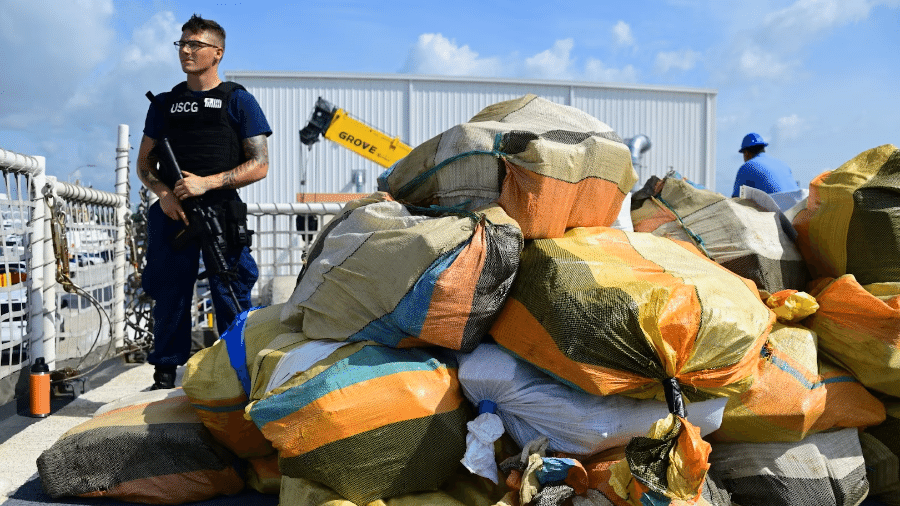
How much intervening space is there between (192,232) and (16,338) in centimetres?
104

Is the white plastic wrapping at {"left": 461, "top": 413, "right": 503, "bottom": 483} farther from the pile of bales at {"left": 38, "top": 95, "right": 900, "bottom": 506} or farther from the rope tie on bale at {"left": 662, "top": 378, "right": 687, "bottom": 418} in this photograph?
the rope tie on bale at {"left": 662, "top": 378, "right": 687, "bottom": 418}

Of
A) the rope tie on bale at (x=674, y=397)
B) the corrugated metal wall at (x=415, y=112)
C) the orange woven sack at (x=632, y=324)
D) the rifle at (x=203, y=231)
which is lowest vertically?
the rope tie on bale at (x=674, y=397)

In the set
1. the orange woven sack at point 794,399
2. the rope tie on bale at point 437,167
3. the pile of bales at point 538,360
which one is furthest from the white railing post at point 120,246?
the orange woven sack at point 794,399

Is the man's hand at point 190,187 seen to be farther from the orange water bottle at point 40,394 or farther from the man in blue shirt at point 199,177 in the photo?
the orange water bottle at point 40,394

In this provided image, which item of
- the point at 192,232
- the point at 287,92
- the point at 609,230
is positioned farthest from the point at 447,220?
the point at 287,92

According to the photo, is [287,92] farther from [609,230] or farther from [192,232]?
[609,230]

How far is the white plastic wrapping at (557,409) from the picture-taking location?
5.88 ft

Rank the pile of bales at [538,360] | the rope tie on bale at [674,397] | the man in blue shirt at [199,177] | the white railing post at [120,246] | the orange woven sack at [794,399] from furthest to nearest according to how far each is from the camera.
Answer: the white railing post at [120,246]
the man in blue shirt at [199,177]
the orange woven sack at [794,399]
the pile of bales at [538,360]
the rope tie on bale at [674,397]

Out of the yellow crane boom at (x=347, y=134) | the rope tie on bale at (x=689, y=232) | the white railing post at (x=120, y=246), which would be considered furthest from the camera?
the yellow crane boom at (x=347, y=134)

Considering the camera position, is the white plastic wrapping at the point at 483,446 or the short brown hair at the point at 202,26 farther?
the short brown hair at the point at 202,26

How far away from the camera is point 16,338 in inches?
131

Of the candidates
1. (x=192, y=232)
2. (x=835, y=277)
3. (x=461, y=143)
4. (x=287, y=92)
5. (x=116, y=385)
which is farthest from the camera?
(x=287, y=92)

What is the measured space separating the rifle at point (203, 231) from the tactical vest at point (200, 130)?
61 millimetres

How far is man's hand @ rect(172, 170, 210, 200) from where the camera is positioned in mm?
3123
